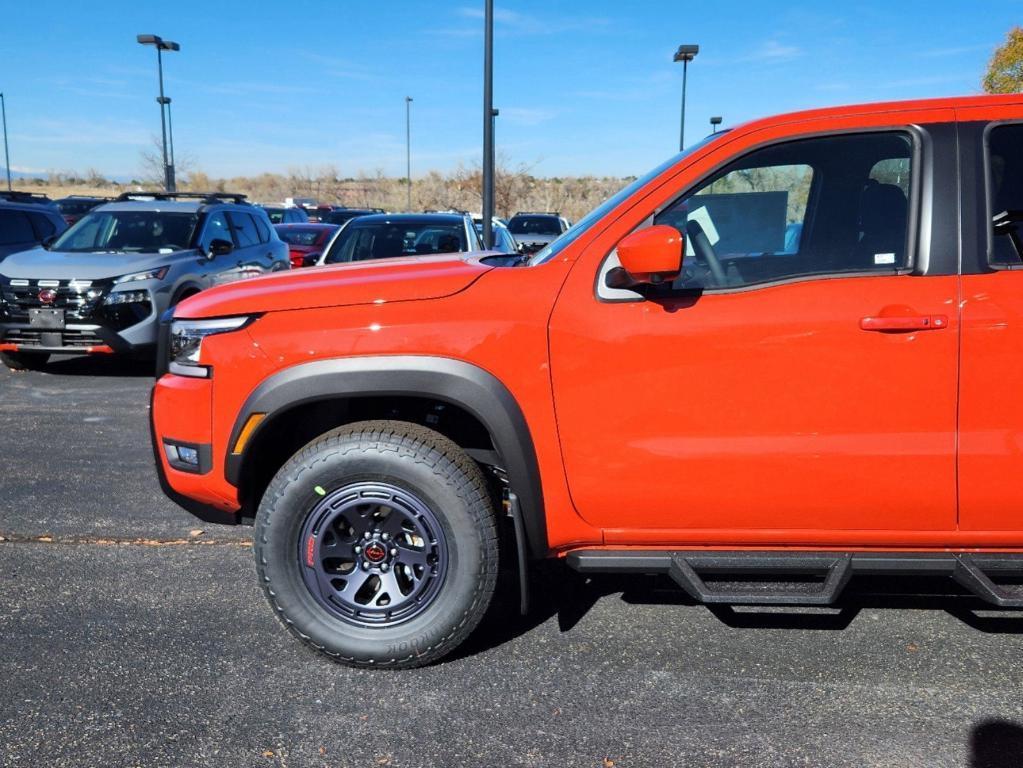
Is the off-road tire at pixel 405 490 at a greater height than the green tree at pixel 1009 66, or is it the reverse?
the green tree at pixel 1009 66

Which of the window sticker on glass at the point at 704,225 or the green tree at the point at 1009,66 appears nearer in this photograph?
the window sticker on glass at the point at 704,225

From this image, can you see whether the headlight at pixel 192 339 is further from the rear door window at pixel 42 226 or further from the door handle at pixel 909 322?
the rear door window at pixel 42 226

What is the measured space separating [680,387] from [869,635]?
4.59 ft

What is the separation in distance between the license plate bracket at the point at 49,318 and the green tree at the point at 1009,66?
20.1 m

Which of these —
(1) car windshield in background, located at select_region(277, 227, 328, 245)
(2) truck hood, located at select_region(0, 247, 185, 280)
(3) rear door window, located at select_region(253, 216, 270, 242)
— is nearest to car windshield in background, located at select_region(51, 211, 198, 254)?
(2) truck hood, located at select_region(0, 247, 185, 280)

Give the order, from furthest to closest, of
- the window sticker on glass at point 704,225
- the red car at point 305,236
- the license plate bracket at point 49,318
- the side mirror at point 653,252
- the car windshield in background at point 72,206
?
the car windshield in background at point 72,206, the red car at point 305,236, the license plate bracket at point 49,318, the window sticker on glass at point 704,225, the side mirror at point 653,252

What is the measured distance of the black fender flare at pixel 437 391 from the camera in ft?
9.78

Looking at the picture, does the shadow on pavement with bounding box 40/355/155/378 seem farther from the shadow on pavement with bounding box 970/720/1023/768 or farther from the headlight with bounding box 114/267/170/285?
the shadow on pavement with bounding box 970/720/1023/768

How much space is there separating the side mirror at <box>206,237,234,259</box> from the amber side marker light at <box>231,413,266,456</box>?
709 centimetres

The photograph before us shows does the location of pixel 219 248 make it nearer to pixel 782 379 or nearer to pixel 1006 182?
pixel 782 379

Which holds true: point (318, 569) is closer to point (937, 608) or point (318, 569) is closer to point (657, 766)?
point (657, 766)

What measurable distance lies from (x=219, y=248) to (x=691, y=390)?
311 inches

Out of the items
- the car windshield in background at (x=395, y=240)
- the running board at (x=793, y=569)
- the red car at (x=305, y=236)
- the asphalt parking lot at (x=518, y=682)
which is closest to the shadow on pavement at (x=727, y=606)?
the asphalt parking lot at (x=518, y=682)

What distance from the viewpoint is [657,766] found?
262 centimetres
